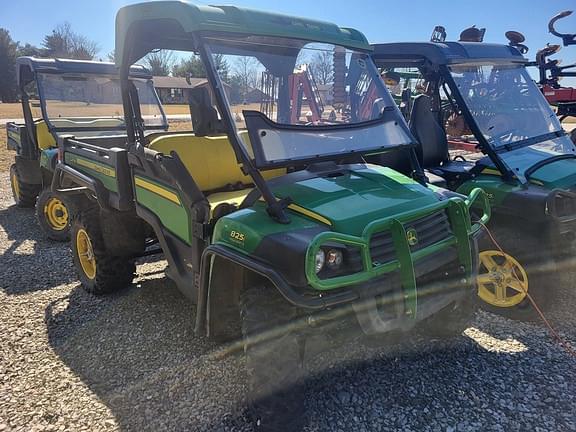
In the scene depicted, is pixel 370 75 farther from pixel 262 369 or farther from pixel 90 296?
pixel 90 296

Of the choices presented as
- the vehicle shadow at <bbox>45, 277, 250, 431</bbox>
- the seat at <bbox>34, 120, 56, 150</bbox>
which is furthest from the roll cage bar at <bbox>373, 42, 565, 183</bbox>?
the seat at <bbox>34, 120, 56, 150</bbox>

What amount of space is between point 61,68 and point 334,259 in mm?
A: 5738

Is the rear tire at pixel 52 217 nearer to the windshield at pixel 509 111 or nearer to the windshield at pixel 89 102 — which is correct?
the windshield at pixel 89 102

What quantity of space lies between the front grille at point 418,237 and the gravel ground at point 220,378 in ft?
3.13

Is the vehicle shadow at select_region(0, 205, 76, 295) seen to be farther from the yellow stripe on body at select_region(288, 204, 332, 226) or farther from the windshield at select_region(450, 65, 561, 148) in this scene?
the windshield at select_region(450, 65, 561, 148)

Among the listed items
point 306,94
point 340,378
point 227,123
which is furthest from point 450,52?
point 340,378

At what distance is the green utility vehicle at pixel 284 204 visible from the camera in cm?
225

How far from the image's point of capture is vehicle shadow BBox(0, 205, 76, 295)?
457 centimetres

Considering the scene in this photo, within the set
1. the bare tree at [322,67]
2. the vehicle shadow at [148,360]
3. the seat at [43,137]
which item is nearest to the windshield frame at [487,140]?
the bare tree at [322,67]

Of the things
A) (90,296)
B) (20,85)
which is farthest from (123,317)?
(20,85)

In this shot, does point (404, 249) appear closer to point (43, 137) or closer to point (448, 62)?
point (448, 62)

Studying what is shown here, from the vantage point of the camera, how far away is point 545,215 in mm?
3484

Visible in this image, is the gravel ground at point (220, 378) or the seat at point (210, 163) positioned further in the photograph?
the seat at point (210, 163)

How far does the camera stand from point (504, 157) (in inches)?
159
